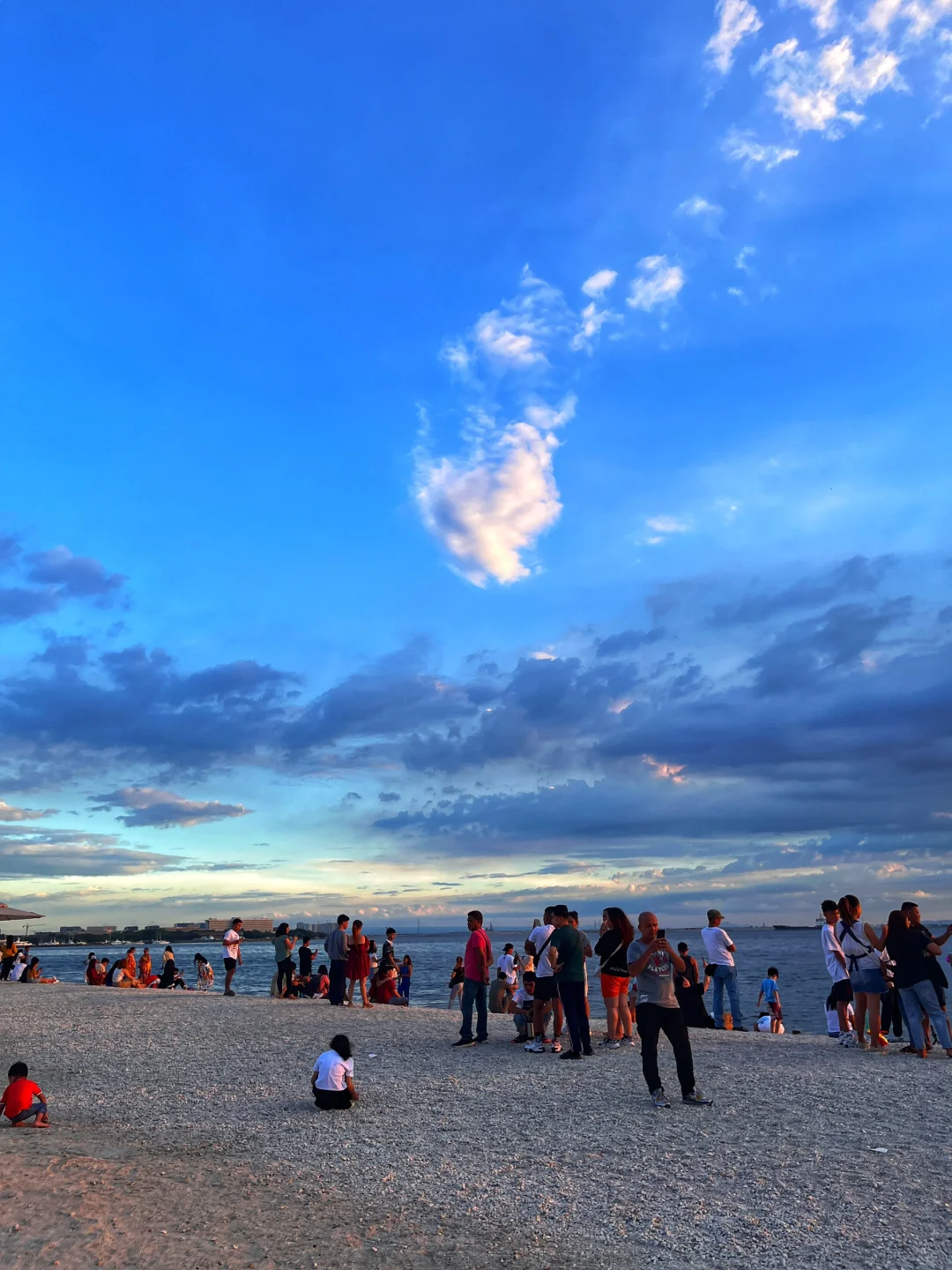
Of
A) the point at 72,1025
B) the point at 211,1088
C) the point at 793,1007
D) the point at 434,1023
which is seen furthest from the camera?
the point at 793,1007

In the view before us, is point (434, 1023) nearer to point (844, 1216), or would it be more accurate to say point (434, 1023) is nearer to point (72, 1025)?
point (72, 1025)

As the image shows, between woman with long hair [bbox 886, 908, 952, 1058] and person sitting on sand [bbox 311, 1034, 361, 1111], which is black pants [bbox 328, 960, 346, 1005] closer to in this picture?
person sitting on sand [bbox 311, 1034, 361, 1111]

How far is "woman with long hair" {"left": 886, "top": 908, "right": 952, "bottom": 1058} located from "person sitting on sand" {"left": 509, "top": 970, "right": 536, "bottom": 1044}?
Result: 5206 mm

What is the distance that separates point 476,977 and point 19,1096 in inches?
258

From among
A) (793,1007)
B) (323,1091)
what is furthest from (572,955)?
Answer: (793,1007)

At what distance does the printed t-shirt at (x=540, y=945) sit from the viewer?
13637 mm

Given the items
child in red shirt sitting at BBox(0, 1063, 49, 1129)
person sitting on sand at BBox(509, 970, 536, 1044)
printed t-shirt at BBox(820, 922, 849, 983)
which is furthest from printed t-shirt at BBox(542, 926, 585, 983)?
child in red shirt sitting at BBox(0, 1063, 49, 1129)

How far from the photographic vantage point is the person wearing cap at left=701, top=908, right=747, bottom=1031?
642 inches

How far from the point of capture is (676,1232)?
6.53 metres

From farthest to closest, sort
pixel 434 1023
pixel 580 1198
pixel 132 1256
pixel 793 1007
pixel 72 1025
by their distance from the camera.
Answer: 1. pixel 793 1007
2. pixel 72 1025
3. pixel 434 1023
4. pixel 580 1198
5. pixel 132 1256

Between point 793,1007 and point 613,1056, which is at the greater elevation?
point 613,1056

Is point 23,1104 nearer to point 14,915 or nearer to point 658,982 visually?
point 658,982

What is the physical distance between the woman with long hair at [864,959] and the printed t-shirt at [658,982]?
4.48 metres

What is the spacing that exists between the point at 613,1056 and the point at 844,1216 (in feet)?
21.2
